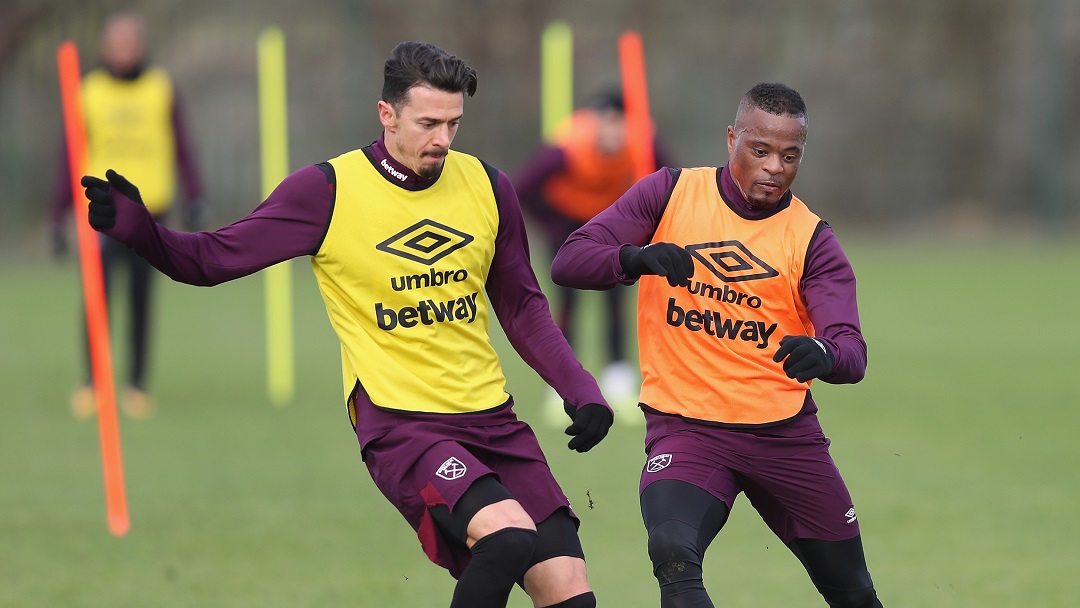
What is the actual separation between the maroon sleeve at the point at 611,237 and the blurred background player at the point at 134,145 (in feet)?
18.8

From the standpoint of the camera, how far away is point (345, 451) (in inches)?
343

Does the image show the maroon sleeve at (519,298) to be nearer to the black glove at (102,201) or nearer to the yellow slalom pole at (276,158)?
the black glove at (102,201)

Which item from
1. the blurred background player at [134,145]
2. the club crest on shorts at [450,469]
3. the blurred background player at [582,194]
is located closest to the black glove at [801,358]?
the club crest on shorts at [450,469]

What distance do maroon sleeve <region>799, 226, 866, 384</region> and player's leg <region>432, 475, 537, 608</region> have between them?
98 cm

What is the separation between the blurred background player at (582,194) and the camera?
9641 mm

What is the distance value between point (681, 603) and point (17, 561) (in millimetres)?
3426

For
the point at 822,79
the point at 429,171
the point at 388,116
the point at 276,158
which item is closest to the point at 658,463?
the point at 429,171

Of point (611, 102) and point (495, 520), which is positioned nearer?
point (495, 520)

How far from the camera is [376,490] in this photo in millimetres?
7766

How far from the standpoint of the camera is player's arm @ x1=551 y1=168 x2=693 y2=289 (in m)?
4.21

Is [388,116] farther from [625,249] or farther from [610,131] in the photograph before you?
[610,131]

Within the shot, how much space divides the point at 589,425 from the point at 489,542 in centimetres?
47

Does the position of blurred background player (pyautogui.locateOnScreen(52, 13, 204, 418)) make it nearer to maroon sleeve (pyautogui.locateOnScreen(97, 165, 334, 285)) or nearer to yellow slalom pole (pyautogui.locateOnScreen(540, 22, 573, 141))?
yellow slalom pole (pyautogui.locateOnScreen(540, 22, 573, 141))

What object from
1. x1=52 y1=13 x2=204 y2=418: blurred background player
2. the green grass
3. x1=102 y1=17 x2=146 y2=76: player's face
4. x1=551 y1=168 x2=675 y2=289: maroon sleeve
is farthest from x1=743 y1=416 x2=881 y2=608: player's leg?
x1=102 y1=17 x2=146 y2=76: player's face
